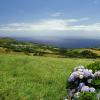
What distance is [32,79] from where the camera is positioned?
2506cm

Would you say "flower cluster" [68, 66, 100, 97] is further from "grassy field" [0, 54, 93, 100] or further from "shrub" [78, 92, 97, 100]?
"grassy field" [0, 54, 93, 100]

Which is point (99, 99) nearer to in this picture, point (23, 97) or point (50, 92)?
point (23, 97)

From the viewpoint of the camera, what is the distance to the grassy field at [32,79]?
707 inches

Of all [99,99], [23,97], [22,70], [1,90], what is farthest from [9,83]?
[99,99]

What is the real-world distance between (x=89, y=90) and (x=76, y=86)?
3.35 feet

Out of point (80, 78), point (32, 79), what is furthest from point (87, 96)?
point (32, 79)

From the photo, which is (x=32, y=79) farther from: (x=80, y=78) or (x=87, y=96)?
(x=87, y=96)

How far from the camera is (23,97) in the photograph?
1734cm

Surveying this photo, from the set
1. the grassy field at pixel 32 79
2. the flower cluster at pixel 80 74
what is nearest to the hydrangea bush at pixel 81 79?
the flower cluster at pixel 80 74

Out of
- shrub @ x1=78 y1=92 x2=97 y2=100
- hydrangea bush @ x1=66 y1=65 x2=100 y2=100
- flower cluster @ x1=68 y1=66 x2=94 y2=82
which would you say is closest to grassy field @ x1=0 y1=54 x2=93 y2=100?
hydrangea bush @ x1=66 y1=65 x2=100 y2=100

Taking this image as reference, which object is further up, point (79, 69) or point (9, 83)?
point (79, 69)

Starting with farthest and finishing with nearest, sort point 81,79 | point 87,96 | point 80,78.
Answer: point 81,79
point 80,78
point 87,96

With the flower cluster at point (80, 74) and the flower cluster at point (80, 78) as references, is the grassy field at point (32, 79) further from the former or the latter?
the flower cluster at point (80, 74)

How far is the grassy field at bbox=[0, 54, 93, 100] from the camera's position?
17953mm
